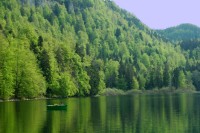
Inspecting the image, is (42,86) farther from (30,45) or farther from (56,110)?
(56,110)

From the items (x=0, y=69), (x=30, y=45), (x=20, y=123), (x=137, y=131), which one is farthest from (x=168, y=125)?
(x=30, y=45)

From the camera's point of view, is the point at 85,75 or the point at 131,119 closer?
the point at 131,119

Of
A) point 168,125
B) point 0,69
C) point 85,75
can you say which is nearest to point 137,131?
point 168,125

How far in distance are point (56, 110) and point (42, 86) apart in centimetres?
4839

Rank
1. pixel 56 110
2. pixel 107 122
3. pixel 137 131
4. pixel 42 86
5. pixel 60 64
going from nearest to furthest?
pixel 137 131, pixel 107 122, pixel 56 110, pixel 42 86, pixel 60 64

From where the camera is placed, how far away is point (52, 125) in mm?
53094

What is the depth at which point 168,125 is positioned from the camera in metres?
54.3

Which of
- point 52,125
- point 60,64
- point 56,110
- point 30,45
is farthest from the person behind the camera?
point 60,64

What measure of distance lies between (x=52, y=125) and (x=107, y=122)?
25.5 feet

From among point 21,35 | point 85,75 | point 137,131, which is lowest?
point 137,131

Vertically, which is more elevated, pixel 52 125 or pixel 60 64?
pixel 60 64

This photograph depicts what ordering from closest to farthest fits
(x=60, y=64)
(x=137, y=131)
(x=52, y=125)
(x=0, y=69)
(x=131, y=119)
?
(x=137, y=131), (x=52, y=125), (x=131, y=119), (x=0, y=69), (x=60, y=64)

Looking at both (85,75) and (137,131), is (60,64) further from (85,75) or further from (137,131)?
(137,131)

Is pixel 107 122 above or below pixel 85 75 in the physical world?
below
